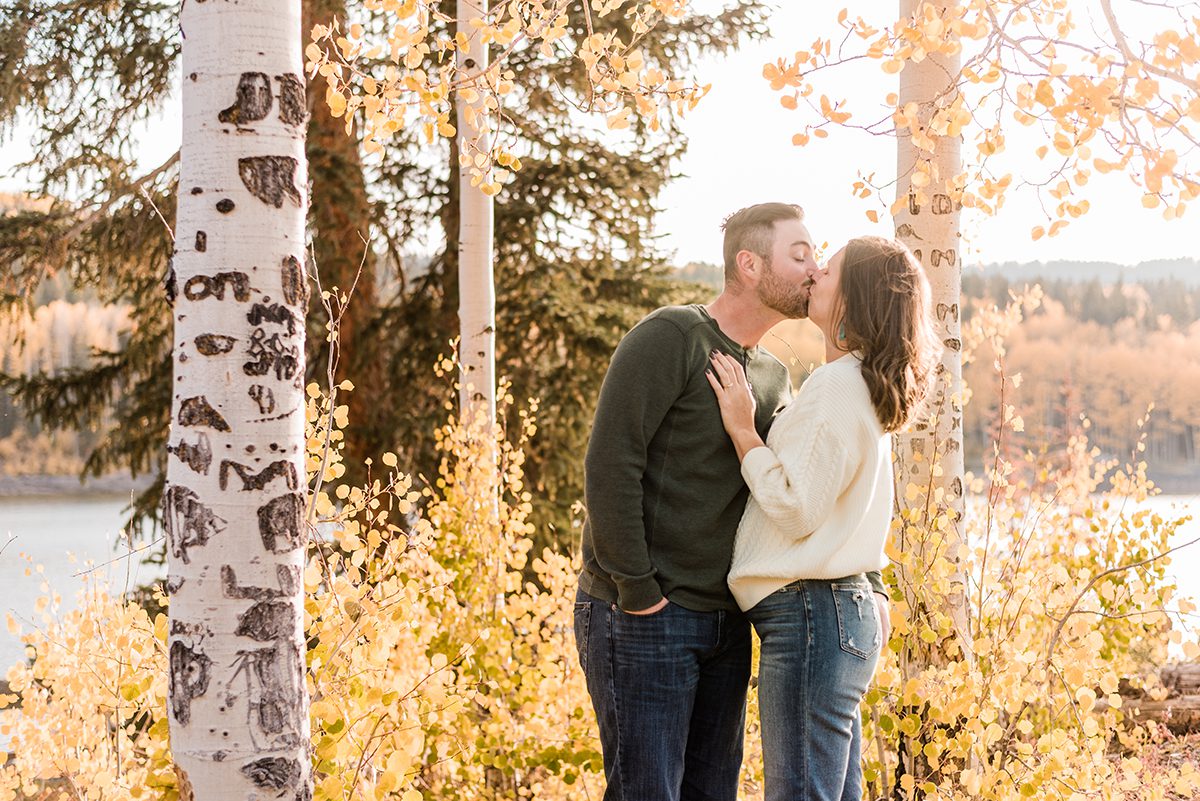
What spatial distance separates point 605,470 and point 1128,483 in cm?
367

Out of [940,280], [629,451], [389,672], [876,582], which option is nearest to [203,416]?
[629,451]

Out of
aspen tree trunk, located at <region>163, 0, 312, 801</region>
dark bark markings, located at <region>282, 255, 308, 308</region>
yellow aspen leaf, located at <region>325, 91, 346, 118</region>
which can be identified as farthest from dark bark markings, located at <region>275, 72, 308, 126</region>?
yellow aspen leaf, located at <region>325, 91, 346, 118</region>

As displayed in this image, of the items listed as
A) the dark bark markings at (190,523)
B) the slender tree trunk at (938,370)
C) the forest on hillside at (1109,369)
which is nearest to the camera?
the dark bark markings at (190,523)

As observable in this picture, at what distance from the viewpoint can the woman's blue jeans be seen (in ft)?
6.86

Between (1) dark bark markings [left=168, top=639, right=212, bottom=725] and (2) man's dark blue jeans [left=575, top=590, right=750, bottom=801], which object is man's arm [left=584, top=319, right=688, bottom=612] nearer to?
(2) man's dark blue jeans [left=575, top=590, right=750, bottom=801]

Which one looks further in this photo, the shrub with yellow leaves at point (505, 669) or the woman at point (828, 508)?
the shrub with yellow leaves at point (505, 669)

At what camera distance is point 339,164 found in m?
7.68

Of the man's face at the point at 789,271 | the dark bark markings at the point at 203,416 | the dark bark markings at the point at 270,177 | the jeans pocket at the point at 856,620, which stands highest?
the dark bark markings at the point at 270,177

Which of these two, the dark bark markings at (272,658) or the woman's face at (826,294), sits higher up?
the woman's face at (826,294)

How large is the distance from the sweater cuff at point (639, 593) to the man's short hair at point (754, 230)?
73cm

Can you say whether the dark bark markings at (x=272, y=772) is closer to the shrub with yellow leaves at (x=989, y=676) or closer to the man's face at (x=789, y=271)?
the man's face at (x=789, y=271)

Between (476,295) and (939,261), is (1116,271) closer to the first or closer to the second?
(476,295)

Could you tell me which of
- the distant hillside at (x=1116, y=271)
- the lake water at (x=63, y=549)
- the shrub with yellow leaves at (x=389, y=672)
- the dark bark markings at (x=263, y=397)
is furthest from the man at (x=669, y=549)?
the distant hillside at (x=1116, y=271)

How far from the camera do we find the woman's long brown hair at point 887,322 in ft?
7.11
